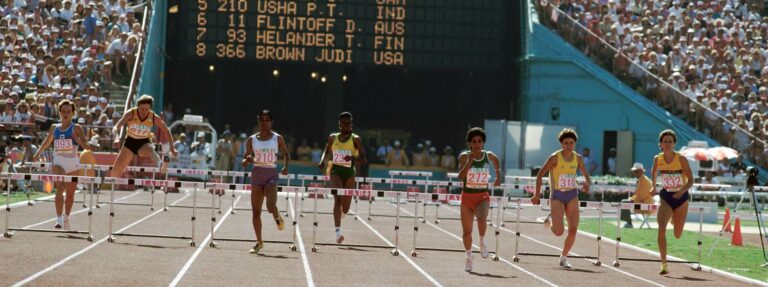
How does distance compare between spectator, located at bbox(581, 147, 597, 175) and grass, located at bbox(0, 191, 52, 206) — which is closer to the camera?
grass, located at bbox(0, 191, 52, 206)

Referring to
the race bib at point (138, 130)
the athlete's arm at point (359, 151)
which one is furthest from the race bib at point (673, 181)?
the race bib at point (138, 130)

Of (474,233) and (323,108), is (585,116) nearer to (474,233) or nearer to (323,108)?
(323,108)

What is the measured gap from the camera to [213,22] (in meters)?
39.7

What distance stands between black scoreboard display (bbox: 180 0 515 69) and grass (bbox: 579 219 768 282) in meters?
11.0

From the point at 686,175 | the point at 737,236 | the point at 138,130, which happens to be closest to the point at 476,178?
the point at 686,175

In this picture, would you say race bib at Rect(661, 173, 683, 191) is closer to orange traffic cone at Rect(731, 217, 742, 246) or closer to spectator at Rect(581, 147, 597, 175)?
orange traffic cone at Rect(731, 217, 742, 246)

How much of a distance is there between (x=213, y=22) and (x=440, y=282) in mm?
24548

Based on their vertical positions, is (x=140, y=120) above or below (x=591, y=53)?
below

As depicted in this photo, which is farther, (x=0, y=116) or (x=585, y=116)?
(x=585, y=116)

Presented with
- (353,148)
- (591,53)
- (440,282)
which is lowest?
(440,282)

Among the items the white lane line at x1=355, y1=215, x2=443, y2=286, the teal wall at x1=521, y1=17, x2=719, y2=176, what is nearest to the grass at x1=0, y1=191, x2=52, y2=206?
the white lane line at x1=355, y1=215, x2=443, y2=286

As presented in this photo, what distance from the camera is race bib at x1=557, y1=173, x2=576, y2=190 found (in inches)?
745

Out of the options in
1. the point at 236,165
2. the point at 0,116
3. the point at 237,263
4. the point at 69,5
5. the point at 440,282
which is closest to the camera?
the point at 440,282

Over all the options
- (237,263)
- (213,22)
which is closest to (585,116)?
(213,22)
